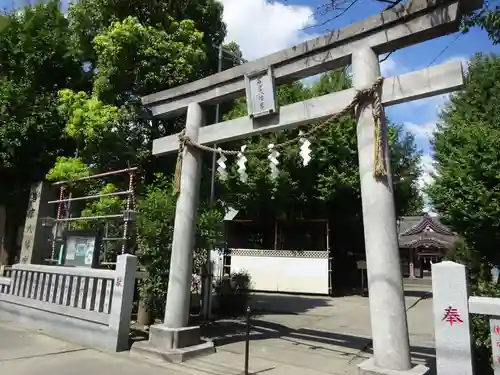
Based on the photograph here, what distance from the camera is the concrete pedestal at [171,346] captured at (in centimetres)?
607

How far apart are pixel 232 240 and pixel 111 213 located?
12.5 m

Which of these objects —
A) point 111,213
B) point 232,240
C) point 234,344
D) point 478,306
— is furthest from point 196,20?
point 232,240

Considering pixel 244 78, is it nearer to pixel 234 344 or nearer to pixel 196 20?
pixel 234 344

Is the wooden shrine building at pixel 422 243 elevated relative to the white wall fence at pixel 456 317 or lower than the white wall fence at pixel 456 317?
elevated

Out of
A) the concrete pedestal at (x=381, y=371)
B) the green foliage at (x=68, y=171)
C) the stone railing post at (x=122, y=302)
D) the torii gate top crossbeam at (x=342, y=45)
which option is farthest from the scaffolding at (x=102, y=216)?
the concrete pedestal at (x=381, y=371)

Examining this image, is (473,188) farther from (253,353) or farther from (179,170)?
(179,170)

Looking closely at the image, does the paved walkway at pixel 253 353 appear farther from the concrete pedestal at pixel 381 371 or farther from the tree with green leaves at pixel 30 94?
the tree with green leaves at pixel 30 94

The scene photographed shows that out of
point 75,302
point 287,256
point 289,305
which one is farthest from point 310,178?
point 75,302

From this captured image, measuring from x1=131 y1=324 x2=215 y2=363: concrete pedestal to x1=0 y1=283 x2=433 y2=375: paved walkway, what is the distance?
154mm

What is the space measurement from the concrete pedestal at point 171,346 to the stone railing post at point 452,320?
3581 mm

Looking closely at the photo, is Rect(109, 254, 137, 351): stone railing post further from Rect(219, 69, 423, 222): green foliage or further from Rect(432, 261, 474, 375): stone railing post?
Rect(219, 69, 423, 222): green foliage

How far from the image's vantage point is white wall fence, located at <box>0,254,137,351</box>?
21.7 ft

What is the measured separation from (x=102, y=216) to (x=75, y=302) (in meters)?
1.80

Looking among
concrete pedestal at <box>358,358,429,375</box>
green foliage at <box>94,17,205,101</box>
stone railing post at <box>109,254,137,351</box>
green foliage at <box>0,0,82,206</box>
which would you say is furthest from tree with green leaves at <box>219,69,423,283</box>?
concrete pedestal at <box>358,358,429,375</box>
